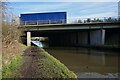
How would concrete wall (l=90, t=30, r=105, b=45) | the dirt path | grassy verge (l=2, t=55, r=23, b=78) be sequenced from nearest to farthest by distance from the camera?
grassy verge (l=2, t=55, r=23, b=78), the dirt path, concrete wall (l=90, t=30, r=105, b=45)

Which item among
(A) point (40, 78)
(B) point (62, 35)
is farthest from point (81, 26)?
(A) point (40, 78)

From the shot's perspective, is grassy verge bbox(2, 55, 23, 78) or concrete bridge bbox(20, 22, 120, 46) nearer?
grassy verge bbox(2, 55, 23, 78)

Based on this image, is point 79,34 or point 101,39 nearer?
point 101,39

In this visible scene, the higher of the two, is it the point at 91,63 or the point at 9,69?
the point at 9,69

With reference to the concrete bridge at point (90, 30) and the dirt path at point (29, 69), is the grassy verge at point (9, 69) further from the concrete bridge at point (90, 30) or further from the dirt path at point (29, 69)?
the concrete bridge at point (90, 30)

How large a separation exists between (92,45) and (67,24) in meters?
6.82

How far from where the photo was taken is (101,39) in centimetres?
5450

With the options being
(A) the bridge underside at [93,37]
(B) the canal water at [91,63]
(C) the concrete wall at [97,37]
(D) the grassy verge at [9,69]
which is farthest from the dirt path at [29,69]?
(A) the bridge underside at [93,37]

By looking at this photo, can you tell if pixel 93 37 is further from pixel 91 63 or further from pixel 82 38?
pixel 91 63

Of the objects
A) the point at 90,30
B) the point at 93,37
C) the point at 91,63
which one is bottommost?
the point at 91,63

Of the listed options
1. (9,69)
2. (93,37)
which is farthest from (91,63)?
(93,37)

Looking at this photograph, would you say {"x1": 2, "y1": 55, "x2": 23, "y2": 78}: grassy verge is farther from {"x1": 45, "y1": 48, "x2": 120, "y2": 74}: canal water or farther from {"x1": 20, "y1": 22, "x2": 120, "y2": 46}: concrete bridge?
{"x1": 20, "y1": 22, "x2": 120, "y2": 46}: concrete bridge

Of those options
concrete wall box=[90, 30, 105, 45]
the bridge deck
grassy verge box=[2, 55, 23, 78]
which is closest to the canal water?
grassy verge box=[2, 55, 23, 78]

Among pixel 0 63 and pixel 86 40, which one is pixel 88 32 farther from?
pixel 0 63
